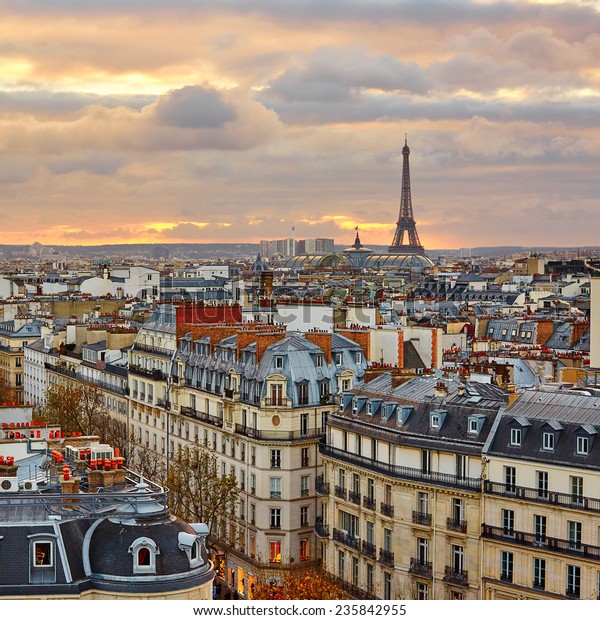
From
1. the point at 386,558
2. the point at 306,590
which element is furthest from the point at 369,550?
the point at 306,590

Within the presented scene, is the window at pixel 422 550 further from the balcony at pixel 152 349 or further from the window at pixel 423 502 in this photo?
the balcony at pixel 152 349

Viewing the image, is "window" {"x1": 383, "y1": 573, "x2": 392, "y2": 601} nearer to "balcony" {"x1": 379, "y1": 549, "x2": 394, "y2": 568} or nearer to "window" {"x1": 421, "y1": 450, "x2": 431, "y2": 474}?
"balcony" {"x1": 379, "y1": 549, "x2": 394, "y2": 568}

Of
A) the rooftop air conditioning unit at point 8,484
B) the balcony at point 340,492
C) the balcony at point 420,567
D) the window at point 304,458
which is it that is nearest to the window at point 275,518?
the window at point 304,458

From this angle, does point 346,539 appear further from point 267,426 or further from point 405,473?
point 267,426

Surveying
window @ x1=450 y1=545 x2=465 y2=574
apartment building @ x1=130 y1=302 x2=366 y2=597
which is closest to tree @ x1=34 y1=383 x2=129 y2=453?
apartment building @ x1=130 y1=302 x2=366 y2=597

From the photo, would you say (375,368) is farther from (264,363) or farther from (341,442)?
(341,442)

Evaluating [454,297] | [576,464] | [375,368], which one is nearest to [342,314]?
[375,368]
